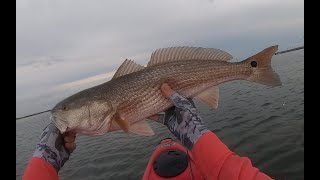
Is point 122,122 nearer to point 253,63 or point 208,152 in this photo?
point 208,152

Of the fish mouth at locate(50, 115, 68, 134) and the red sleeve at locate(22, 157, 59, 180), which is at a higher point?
the fish mouth at locate(50, 115, 68, 134)

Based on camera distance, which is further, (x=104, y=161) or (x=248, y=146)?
(x=104, y=161)

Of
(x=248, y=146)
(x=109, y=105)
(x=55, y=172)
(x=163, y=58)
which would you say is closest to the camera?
(x=55, y=172)

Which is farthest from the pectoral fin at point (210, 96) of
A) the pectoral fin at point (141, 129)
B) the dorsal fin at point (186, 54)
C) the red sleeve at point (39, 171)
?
the red sleeve at point (39, 171)

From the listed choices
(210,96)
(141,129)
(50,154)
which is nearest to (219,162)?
(141,129)

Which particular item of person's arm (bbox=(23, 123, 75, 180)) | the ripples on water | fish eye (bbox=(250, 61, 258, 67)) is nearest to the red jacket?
person's arm (bbox=(23, 123, 75, 180))

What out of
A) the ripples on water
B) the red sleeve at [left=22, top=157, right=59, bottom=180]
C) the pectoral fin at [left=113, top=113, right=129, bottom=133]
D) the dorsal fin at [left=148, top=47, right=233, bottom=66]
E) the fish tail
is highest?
the dorsal fin at [left=148, top=47, right=233, bottom=66]

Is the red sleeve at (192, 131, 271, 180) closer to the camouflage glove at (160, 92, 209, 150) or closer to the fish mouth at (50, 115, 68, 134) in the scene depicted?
the camouflage glove at (160, 92, 209, 150)
